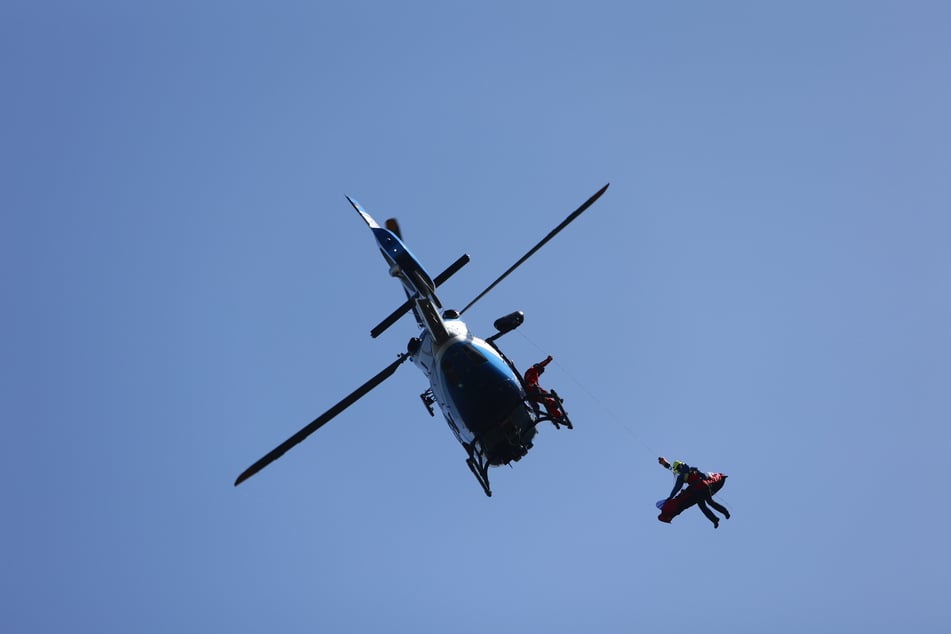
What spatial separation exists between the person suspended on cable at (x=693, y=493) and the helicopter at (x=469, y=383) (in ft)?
17.3

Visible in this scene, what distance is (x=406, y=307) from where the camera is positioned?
38562 millimetres

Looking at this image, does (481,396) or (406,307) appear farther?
(406,307)

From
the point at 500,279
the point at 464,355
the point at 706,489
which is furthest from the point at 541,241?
the point at 706,489

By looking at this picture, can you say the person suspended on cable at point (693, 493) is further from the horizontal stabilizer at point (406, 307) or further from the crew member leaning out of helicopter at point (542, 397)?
the horizontal stabilizer at point (406, 307)

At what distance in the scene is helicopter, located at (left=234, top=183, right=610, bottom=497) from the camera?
34656 millimetres

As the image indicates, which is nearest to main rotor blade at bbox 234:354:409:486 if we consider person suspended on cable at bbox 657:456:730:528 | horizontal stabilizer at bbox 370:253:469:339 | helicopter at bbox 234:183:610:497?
helicopter at bbox 234:183:610:497

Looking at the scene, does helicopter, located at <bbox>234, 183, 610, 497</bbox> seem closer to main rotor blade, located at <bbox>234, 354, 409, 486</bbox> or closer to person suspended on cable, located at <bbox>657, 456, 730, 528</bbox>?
main rotor blade, located at <bbox>234, 354, 409, 486</bbox>

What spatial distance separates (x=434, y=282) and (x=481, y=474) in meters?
6.74

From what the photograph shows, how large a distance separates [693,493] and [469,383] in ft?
30.4

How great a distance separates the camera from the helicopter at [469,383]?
34.7 m

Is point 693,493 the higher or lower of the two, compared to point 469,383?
lower

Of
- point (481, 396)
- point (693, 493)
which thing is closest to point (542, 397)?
point (481, 396)

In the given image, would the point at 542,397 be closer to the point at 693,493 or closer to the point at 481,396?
the point at 481,396

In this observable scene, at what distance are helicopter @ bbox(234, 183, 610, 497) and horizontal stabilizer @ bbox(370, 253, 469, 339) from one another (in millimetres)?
1697
